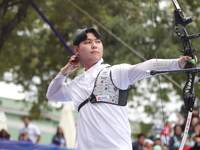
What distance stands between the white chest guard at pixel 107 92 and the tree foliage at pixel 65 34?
16.1 ft

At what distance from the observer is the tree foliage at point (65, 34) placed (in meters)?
11.0

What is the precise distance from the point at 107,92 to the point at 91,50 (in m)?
0.51

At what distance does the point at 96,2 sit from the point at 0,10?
2.15 m

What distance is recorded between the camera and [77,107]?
462 cm

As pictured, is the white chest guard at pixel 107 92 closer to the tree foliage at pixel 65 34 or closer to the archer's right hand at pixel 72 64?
the archer's right hand at pixel 72 64

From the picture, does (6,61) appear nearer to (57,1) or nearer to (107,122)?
(57,1)

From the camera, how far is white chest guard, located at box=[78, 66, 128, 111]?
4332 mm

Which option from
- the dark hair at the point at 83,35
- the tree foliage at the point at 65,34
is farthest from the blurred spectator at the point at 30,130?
the dark hair at the point at 83,35

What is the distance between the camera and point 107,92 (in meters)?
4.33

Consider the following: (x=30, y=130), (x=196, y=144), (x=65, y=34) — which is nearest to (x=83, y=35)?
(x=196, y=144)

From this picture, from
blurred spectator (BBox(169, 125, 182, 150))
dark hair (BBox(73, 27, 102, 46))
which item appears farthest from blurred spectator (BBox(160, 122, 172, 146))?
dark hair (BBox(73, 27, 102, 46))

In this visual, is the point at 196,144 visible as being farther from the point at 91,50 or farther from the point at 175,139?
the point at 91,50

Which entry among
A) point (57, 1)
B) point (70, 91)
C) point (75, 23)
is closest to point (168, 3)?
point (75, 23)

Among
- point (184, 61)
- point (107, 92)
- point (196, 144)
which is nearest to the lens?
point (184, 61)
